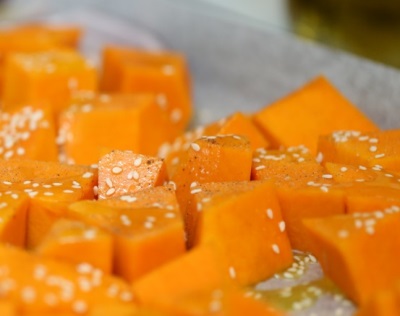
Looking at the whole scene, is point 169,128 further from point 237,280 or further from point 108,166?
point 237,280

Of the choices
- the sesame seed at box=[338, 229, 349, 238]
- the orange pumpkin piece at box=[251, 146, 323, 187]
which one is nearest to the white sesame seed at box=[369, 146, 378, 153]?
the orange pumpkin piece at box=[251, 146, 323, 187]

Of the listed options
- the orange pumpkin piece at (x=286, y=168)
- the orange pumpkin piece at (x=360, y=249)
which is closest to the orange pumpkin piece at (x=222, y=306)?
the orange pumpkin piece at (x=360, y=249)

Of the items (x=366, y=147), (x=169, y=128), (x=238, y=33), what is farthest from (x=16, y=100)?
(x=366, y=147)

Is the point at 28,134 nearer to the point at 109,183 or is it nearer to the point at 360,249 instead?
the point at 109,183

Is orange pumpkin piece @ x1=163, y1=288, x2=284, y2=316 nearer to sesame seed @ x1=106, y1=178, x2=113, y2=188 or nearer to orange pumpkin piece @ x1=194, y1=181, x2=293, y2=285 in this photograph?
orange pumpkin piece @ x1=194, y1=181, x2=293, y2=285

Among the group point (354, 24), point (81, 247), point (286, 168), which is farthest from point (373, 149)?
point (354, 24)

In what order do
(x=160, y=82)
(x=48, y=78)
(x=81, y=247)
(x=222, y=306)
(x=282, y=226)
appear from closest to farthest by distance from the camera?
(x=222, y=306) < (x=81, y=247) < (x=282, y=226) < (x=48, y=78) < (x=160, y=82)
